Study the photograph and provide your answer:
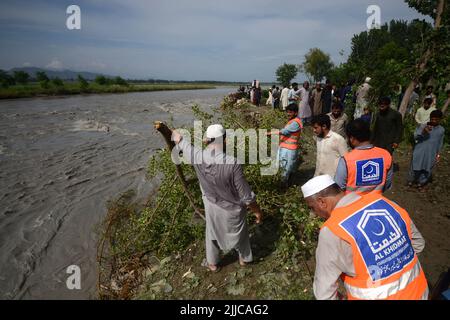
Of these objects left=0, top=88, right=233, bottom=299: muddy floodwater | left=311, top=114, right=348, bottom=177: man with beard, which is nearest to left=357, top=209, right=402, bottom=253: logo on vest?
left=311, top=114, right=348, bottom=177: man with beard

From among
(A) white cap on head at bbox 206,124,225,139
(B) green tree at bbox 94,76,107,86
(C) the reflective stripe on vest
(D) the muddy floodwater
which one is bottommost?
(D) the muddy floodwater

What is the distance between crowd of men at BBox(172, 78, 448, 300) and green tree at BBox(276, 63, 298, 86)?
43.0 metres

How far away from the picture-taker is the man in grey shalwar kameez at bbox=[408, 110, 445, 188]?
4703 millimetres

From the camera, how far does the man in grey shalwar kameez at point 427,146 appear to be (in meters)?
4.70

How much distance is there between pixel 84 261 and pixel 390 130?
6.19 m

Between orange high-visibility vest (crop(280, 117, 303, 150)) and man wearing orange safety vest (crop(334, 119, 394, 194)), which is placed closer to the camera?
man wearing orange safety vest (crop(334, 119, 394, 194))

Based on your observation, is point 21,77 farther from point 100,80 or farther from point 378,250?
point 378,250

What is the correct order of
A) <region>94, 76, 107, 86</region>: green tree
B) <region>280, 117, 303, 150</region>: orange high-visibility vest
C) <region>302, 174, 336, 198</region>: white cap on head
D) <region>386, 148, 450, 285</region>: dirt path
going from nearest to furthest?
<region>302, 174, 336, 198</region>: white cap on head → <region>386, 148, 450, 285</region>: dirt path → <region>280, 117, 303, 150</region>: orange high-visibility vest → <region>94, 76, 107, 86</region>: green tree

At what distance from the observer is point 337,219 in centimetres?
145

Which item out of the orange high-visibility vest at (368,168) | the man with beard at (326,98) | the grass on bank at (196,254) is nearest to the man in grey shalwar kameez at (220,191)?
the grass on bank at (196,254)

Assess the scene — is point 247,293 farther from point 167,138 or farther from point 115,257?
point 115,257

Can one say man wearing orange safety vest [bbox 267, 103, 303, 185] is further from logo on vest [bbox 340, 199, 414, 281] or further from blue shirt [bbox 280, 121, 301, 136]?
logo on vest [bbox 340, 199, 414, 281]

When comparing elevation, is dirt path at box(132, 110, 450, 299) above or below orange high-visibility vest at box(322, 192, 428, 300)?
below

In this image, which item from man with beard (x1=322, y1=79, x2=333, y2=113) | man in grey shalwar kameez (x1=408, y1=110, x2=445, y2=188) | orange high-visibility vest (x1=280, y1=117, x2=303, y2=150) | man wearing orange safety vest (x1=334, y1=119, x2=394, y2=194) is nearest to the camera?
Result: man wearing orange safety vest (x1=334, y1=119, x2=394, y2=194)
